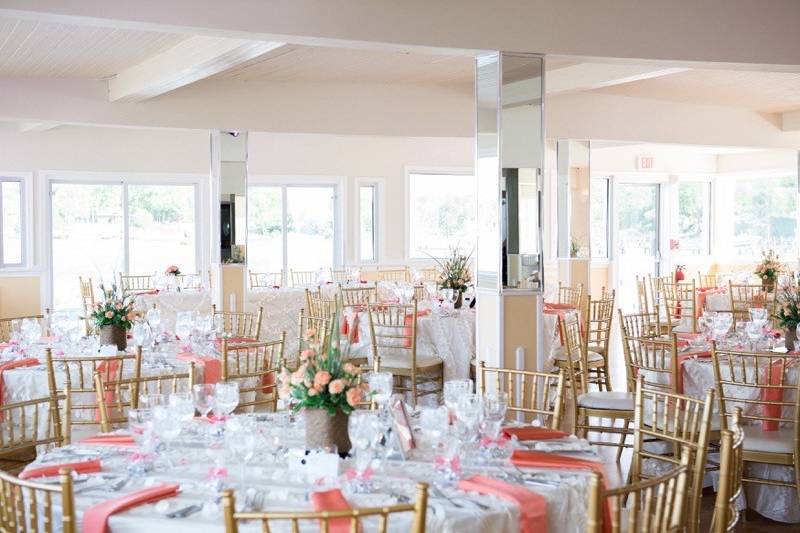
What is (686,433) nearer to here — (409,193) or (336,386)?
(336,386)

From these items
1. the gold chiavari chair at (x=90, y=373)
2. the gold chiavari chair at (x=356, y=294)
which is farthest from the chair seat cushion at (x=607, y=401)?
the gold chiavari chair at (x=356, y=294)

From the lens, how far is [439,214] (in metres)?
15.0

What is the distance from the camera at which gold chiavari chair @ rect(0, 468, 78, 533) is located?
259 centimetres

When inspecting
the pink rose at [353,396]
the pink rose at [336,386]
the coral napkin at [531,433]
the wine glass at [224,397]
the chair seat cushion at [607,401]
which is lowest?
the chair seat cushion at [607,401]

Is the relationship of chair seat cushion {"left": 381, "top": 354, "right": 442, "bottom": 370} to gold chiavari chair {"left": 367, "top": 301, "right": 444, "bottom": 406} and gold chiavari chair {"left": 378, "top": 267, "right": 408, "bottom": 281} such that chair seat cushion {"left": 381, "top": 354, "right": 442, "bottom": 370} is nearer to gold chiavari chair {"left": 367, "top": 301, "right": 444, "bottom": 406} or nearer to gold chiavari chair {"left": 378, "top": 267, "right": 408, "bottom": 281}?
gold chiavari chair {"left": 367, "top": 301, "right": 444, "bottom": 406}

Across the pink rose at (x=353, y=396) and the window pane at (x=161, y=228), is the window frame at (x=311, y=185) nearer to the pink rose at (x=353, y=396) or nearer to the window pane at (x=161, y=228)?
the window pane at (x=161, y=228)

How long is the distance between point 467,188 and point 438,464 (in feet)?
40.1

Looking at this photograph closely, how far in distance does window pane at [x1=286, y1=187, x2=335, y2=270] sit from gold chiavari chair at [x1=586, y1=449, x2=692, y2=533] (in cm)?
1178

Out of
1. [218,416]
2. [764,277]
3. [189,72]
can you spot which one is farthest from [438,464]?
[764,277]

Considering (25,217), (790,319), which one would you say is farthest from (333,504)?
(25,217)

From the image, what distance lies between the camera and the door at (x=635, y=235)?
16234mm

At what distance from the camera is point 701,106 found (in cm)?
1229

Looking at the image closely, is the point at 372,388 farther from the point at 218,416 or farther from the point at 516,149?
the point at 516,149

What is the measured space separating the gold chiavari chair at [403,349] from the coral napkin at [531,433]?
11.6 ft
